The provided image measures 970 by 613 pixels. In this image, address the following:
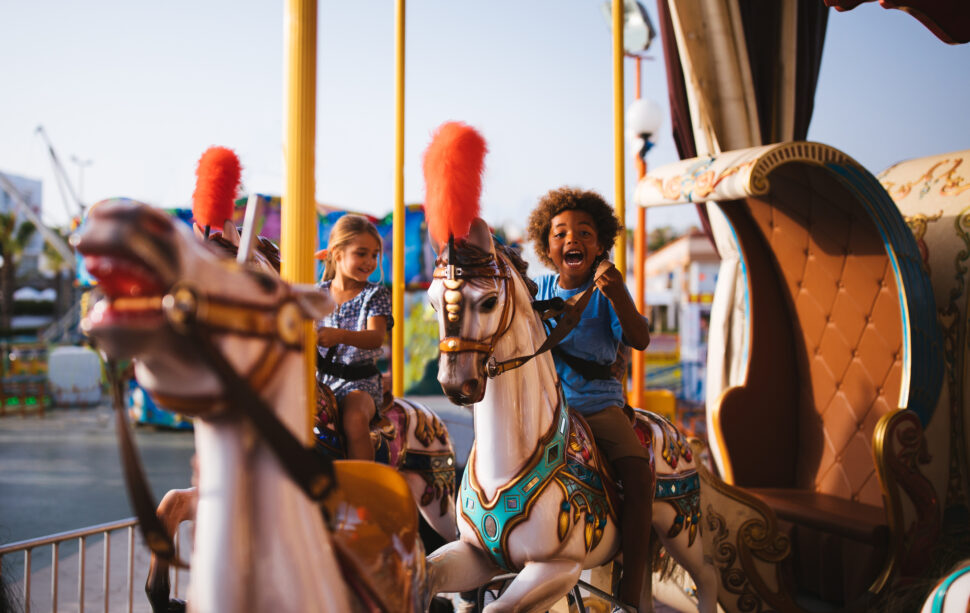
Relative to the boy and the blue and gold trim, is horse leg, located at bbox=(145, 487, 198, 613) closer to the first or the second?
the blue and gold trim

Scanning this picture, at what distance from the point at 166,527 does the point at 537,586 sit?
1.23 m

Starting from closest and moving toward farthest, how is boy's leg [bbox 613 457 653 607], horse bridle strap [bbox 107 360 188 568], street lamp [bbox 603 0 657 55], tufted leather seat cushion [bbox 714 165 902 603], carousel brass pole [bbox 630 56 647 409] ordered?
horse bridle strap [bbox 107 360 188 568], boy's leg [bbox 613 457 653 607], tufted leather seat cushion [bbox 714 165 902 603], carousel brass pole [bbox 630 56 647 409], street lamp [bbox 603 0 657 55]

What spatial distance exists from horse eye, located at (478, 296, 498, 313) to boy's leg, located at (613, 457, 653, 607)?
0.81m

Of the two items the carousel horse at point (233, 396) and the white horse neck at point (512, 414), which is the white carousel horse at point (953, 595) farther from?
the carousel horse at point (233, 396)

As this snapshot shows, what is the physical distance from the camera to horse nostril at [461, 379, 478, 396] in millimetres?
1928

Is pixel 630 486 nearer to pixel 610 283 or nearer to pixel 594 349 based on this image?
pixel 594 349

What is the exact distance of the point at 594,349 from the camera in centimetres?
256

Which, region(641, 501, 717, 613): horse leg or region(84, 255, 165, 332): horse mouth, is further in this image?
region(641, 501, 717, 613): horse leg

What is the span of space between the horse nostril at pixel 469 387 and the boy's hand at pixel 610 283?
0.62 metres

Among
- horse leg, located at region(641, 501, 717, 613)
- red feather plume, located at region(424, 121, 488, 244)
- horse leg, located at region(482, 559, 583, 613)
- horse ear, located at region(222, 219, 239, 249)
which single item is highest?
red feather plume, located at region(424, 121, 488, 244)

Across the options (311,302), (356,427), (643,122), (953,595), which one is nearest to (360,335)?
(356,427)

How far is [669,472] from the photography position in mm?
2729

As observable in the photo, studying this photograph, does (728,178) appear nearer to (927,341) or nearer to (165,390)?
(927,341)

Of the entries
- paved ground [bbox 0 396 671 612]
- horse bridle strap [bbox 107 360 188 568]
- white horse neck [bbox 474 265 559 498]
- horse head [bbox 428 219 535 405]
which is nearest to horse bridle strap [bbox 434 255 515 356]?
horse head [bbox 428 219 535 405]
